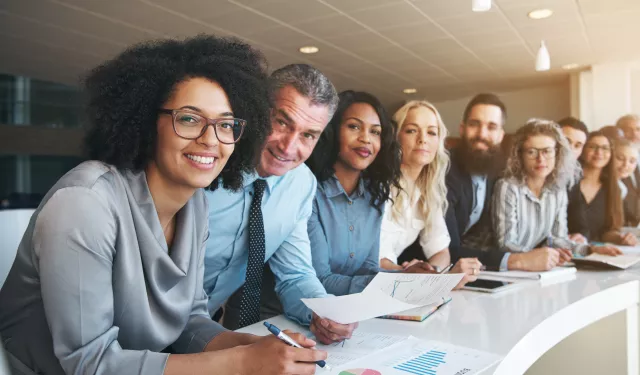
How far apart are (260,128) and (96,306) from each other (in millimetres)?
646

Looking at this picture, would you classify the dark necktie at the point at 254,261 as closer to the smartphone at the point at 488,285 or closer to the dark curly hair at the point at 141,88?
the dark curly hair at the point at 141,88

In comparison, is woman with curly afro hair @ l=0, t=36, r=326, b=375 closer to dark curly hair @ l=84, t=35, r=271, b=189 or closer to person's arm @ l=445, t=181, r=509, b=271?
dark curly hair @ l=84, t=35, r=271, b=189

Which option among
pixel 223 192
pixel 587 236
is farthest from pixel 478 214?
pixel 223 192

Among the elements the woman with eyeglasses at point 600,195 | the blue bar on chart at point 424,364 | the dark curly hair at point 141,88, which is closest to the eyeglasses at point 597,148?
the woman with eyeglasses at point 600,195

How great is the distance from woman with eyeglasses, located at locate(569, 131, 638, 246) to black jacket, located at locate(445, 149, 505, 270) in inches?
38.0

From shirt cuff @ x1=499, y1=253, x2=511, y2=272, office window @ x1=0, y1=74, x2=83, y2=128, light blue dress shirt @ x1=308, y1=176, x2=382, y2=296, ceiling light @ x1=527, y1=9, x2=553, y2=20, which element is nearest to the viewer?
light blue dress shirt @ x1=308, y1=176, x2=382, y2=296

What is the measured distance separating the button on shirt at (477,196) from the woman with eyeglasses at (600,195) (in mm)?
974

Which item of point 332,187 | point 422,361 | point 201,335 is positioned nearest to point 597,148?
point 332,187

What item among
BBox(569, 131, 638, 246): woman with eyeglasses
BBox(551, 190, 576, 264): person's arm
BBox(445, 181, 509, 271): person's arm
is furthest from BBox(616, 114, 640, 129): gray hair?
BBox(445, 181, 509, 271): person's arm

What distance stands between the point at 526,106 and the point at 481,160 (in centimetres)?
95

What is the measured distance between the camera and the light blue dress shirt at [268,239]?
1679 mm

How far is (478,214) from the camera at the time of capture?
9.82 ft

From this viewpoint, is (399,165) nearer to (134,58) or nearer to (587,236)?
(134,58)

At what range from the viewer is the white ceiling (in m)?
4.33
